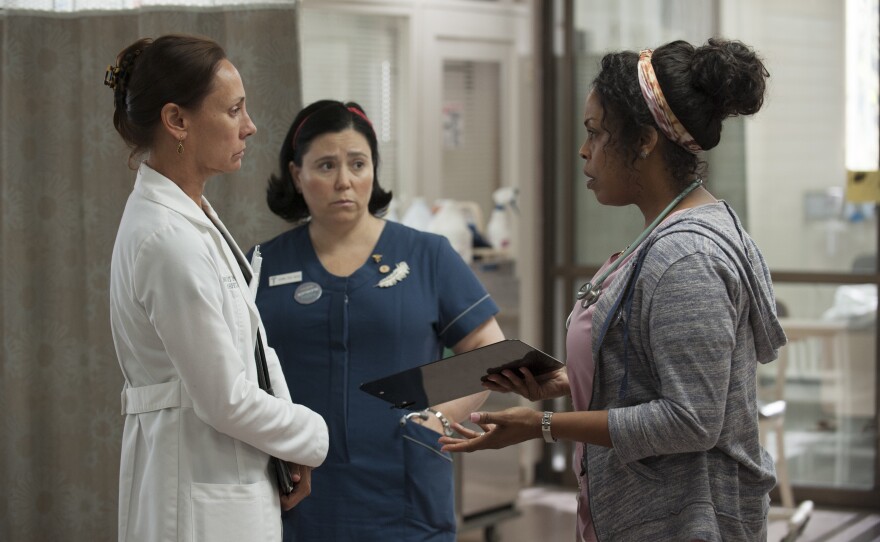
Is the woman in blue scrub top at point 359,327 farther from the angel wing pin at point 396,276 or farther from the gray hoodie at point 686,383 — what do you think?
the gray hoodie at point 686,383

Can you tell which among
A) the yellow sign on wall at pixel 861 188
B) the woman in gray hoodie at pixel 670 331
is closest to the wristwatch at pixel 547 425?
the woman in gray hoodie at pixel 670 331

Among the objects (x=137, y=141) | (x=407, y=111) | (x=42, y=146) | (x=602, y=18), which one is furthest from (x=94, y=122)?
(x=602, y=18)

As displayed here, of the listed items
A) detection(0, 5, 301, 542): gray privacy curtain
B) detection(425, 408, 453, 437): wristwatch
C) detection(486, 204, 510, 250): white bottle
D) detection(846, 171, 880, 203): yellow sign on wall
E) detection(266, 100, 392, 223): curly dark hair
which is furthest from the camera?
detection(486, 204, 510, 250): white bottle

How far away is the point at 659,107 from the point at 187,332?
0.77m

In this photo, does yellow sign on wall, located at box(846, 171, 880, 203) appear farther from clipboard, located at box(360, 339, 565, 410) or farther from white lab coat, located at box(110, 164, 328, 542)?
white lab coat, located at box(110, 164, 328, 542)

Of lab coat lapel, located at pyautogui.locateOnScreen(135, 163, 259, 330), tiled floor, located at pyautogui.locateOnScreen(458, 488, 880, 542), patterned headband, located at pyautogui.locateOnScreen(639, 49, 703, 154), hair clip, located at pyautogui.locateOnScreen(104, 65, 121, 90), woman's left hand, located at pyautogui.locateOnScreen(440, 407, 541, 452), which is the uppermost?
hair clip, located at pyautogui.locateOnScreen(104, 65, 121, 90)

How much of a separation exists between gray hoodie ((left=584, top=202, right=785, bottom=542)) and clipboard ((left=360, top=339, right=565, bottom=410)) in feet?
0.54

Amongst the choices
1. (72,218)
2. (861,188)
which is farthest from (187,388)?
(861,188)

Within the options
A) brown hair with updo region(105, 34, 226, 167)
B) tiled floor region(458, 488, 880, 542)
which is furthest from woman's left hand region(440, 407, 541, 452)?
tiled floor region(458, 488, 880, 542)

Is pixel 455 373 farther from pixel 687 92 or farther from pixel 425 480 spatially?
pixel 687 92

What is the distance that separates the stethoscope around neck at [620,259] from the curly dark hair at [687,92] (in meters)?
0.02

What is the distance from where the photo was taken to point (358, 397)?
6.91 ft

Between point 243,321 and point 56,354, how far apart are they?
3.90ft

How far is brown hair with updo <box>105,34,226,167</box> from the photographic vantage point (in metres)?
1.64
